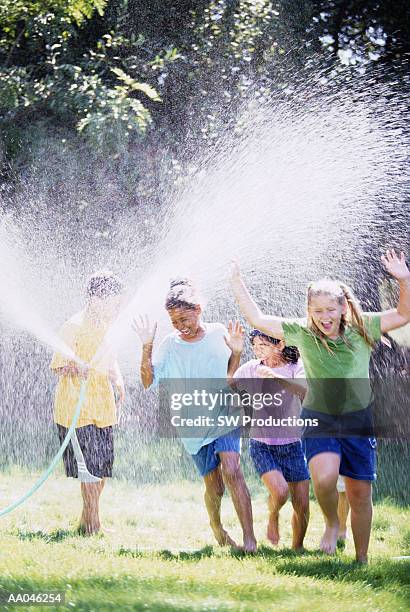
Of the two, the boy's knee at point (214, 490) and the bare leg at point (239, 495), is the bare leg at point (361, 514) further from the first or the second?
the boy's knee at point (214, 490)

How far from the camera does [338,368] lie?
114 inches

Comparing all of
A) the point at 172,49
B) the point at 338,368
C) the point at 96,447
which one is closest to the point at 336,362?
the point at 338,368

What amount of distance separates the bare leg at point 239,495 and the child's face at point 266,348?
404 mm

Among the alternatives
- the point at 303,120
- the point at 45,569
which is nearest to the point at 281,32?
the point at 303,120

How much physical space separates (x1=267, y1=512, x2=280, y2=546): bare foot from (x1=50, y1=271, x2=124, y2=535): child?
645mm

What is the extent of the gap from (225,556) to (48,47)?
3716 mm

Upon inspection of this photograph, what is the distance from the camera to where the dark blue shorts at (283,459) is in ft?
10.5

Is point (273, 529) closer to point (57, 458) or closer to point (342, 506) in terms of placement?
point (342, 506)

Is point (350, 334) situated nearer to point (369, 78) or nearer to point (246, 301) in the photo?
point (246, 301)

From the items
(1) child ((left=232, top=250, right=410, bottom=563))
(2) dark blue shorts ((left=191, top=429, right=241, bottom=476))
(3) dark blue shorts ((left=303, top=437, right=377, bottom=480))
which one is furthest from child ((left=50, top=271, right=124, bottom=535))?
(3) dark blue shorts ((left=303, top=437, right=377, bottom=480))

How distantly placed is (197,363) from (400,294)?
2.48 ft

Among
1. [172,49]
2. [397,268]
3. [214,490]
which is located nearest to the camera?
[397,268]

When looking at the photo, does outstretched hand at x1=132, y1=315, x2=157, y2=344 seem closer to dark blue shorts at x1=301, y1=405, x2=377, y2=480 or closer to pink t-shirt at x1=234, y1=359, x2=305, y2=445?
pink t-shirt at x1=234, y1=359, x2=305, y2=445

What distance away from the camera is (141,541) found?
132 inches
